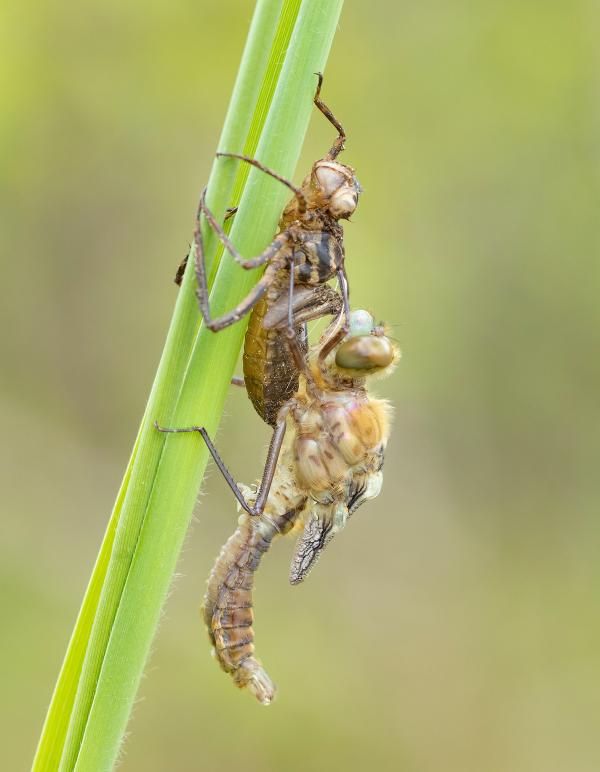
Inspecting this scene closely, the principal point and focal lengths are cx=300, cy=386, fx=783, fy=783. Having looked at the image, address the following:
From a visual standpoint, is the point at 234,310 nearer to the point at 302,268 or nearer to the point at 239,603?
the point at 302,268

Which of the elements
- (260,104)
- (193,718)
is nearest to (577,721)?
(193,718)

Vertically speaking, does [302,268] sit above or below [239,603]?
above

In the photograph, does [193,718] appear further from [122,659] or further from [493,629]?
[122,659]

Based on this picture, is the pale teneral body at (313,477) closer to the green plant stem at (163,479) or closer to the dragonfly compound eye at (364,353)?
the dragonfly compound eye at (364,353)

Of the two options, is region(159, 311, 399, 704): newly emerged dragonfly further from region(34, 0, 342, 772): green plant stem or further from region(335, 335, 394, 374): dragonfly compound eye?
region(34, 0, 342, 772): green plant stem

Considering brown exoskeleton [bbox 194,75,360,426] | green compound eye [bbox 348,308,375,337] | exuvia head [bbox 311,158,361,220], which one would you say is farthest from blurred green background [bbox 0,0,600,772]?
exuvia head [bbox 311,158,361,220]

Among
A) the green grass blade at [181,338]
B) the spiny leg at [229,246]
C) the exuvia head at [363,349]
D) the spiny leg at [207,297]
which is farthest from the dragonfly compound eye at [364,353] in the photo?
the green grass blade at [181,338]

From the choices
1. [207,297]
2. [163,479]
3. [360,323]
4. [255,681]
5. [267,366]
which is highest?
[360,323]

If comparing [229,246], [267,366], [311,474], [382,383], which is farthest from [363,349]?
[382,383]
